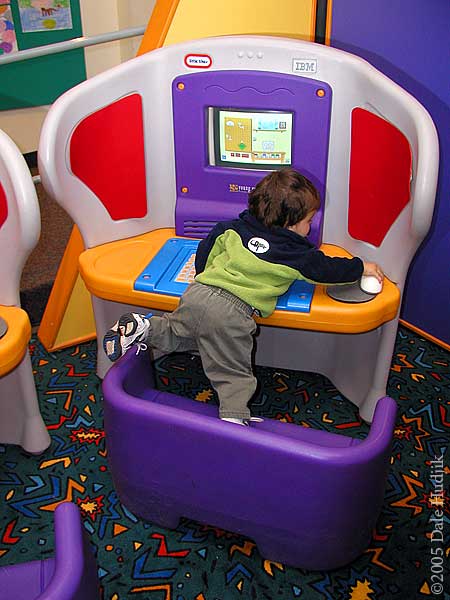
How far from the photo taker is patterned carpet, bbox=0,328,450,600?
1229 millimetres

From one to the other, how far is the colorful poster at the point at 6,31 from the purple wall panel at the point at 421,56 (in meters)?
1.80

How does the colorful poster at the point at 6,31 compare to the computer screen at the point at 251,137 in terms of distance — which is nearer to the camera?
the computer screen at the point at 251,137

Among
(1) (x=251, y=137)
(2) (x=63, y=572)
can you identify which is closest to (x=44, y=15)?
(1) (x=251, y=137)

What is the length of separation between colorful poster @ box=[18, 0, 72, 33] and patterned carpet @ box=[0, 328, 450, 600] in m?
1.86

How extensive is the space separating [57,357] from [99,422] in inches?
11.9

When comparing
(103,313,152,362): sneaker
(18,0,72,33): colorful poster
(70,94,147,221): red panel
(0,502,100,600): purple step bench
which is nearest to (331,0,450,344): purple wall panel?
(70,94,147,221): red panel

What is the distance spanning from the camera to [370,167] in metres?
1.43

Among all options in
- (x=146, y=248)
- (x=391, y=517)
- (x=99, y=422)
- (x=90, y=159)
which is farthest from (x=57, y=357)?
(x=391, y=517)

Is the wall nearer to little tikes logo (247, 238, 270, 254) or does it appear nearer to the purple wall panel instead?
the purple wall panel

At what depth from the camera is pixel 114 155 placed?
152cm

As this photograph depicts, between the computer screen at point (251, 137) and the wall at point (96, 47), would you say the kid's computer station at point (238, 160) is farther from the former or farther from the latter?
the wall at point (96, 47)

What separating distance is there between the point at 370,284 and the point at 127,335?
0.52 meters

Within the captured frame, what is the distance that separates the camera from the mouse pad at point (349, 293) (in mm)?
1374

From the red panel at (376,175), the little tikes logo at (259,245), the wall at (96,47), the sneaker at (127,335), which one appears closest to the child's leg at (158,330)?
the sneaker at (127,335)
